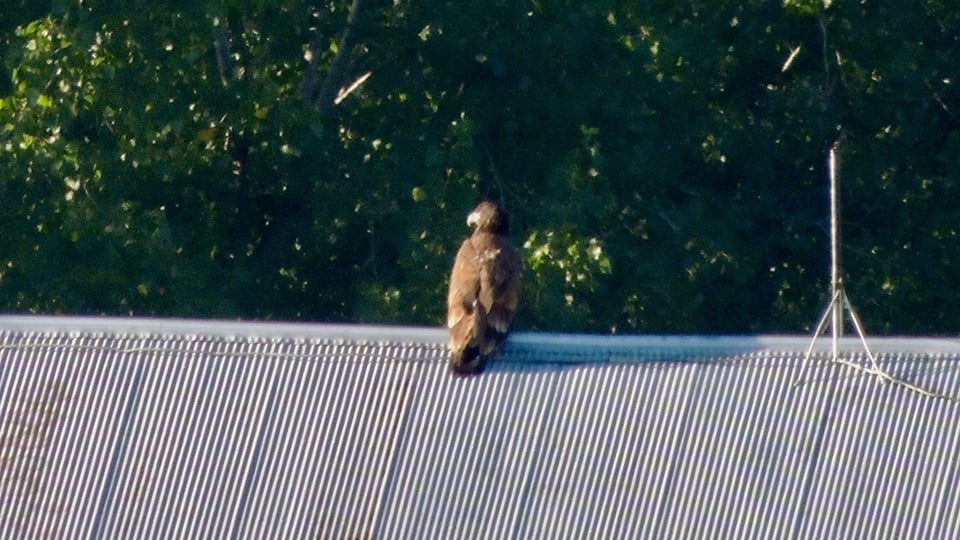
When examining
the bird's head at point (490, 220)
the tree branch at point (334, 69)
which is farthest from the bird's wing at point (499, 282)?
the tree branch at point (334, 69)

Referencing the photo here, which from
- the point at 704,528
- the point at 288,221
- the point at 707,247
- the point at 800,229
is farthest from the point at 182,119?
the point at 704,528

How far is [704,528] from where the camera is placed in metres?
8.01

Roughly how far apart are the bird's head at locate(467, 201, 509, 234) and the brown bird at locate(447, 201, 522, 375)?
1.06ft

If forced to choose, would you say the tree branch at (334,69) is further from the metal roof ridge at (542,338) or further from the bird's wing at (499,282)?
the bird's wing at (499,282)

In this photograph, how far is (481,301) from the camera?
8.70m

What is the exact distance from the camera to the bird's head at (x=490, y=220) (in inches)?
384

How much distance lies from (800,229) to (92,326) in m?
9.08

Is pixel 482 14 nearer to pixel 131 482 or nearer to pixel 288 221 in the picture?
pixel 288 221

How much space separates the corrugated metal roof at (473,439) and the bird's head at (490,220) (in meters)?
0.93

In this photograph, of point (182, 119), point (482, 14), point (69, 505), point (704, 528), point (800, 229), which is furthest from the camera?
point (800, 229)

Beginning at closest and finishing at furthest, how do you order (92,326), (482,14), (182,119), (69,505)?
1. (69,505)
2. (92,326)
3. (182,119)
4. (482,14)

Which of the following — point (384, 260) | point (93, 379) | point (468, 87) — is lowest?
point (384, 260)

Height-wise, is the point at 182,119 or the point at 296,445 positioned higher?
the point at 296,445

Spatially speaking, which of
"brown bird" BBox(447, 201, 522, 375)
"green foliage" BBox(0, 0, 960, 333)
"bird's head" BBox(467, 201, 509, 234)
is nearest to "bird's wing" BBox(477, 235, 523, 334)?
"brown bird" BBox(447, 201, 522, 375)
